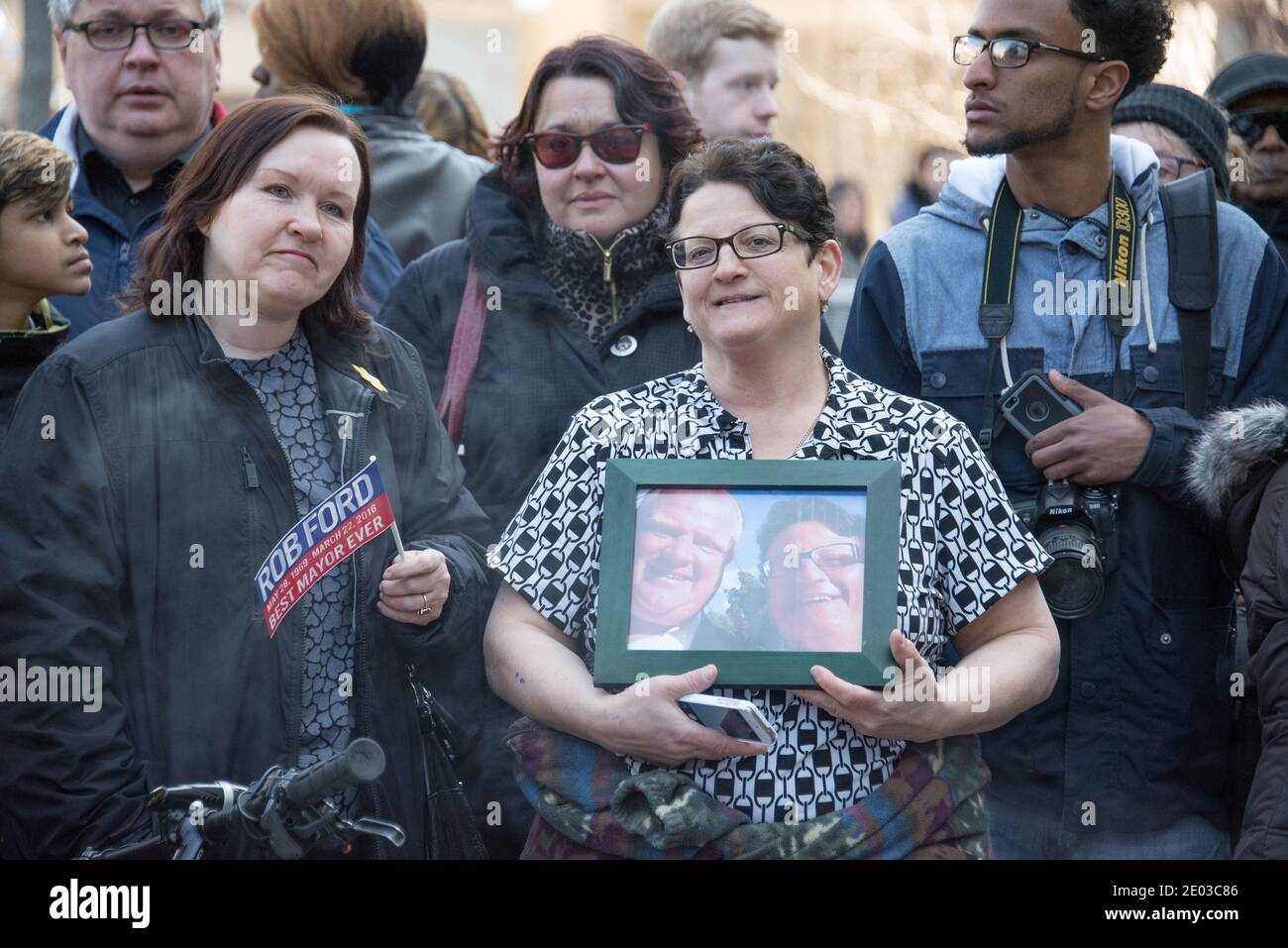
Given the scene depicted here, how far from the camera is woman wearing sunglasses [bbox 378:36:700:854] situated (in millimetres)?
3771

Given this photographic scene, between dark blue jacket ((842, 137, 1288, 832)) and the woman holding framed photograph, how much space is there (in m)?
0.48

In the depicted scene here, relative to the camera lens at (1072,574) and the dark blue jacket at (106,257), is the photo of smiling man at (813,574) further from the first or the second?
the dark blue jacket at (106,257)

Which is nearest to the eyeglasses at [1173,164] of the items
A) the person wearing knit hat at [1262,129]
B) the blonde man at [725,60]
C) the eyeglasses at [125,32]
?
the person wearing knit hat at [1262,129]

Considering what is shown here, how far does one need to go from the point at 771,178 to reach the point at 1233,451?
3.69 ft

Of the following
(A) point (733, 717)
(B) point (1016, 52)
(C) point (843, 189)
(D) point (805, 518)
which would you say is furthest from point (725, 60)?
(C) point (843, 189)

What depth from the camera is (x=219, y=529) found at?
3.15m

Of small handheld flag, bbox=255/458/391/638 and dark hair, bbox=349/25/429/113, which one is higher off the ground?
dark hair, bbox=349/25/429/113

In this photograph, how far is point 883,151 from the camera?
1085 cm

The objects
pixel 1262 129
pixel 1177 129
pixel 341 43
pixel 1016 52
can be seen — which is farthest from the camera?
pixel 1262 129

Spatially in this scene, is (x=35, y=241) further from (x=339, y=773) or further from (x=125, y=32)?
(x=339, y=773)

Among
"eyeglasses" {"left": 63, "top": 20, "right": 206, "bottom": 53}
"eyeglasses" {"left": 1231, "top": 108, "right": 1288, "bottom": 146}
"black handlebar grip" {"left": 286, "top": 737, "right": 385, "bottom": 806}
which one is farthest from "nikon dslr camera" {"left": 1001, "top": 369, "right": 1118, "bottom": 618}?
"eyeglasses" {"left": 63, "top": 20, "right": 206, "bottom": 53}

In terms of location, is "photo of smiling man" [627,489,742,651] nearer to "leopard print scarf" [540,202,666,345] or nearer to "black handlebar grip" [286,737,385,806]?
"black handlebar grip" [286,737,385,806]

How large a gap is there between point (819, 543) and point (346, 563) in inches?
37.7
